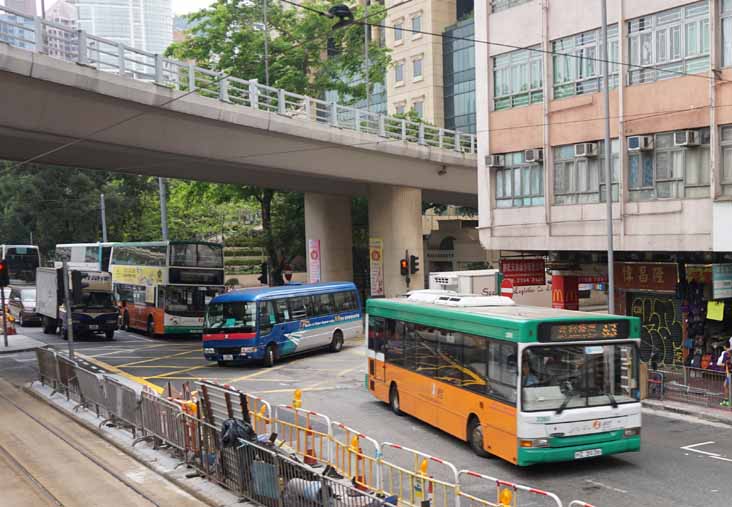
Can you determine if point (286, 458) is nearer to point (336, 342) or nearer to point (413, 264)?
point (336, 342)

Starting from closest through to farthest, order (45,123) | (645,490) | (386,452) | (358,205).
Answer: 1. (645,490)
2. (386,452)
3. (45,123)
4. (358,205)

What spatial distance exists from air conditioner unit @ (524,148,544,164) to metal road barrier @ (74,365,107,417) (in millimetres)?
13798

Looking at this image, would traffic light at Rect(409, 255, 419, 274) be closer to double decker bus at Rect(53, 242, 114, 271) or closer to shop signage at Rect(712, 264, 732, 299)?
double decker bus at Rect(53, 242, 114, 271)

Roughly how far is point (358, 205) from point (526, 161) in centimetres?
2288

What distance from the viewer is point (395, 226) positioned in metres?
36.2

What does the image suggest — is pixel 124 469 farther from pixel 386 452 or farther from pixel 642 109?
pixel 642 109

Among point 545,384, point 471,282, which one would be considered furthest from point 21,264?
point 545,384

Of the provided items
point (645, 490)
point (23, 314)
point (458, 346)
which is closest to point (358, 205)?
point (23, 314)

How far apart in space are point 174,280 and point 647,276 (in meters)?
18.0

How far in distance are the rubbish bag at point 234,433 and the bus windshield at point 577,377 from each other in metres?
4.00

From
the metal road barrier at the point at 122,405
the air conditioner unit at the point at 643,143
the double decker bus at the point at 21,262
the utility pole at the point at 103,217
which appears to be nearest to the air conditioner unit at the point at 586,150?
the air conditioner unit at the point at 643,143

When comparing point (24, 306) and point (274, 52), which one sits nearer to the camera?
point (24, 306)

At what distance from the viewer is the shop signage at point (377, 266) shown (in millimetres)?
36625

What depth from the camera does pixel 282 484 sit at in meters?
9.65
